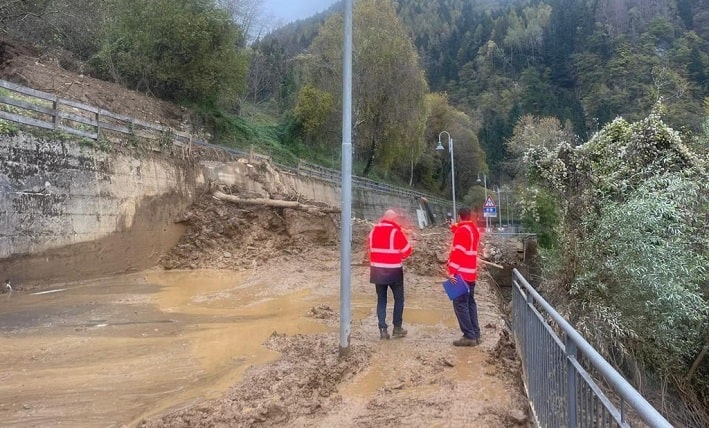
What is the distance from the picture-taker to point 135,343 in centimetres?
717

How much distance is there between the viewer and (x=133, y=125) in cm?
1426

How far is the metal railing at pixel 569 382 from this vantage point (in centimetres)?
202

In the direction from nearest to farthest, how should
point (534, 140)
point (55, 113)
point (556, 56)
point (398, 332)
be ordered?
point (398, 332)
point (55, 113)
point (534, 140)
point (556, 56)

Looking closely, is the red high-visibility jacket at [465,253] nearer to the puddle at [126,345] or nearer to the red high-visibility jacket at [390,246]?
the red high-visibility jacket at [390,246]

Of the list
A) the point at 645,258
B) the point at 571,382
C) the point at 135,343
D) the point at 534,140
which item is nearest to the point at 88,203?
the point at 135,343

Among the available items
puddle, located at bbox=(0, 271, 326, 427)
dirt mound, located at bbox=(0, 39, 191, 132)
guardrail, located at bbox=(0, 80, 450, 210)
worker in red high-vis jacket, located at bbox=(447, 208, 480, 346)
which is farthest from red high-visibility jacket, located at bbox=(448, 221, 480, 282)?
dirt mound, located at bbox=(0, 39, 191, 132)

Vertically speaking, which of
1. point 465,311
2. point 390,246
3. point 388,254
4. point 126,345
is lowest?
point 126,345

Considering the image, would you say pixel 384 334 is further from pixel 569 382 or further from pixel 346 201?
pixel 569 382

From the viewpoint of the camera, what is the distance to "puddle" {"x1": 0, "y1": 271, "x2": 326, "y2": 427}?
5.09 meters

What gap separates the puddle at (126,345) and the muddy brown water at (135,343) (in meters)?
0.01

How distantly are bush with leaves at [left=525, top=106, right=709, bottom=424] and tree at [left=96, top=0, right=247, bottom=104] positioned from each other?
16.4 meters

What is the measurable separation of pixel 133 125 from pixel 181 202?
8.41ft

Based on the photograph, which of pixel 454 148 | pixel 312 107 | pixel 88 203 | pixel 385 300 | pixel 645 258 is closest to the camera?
pixel 385 300

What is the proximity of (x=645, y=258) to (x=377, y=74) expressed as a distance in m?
26.2
